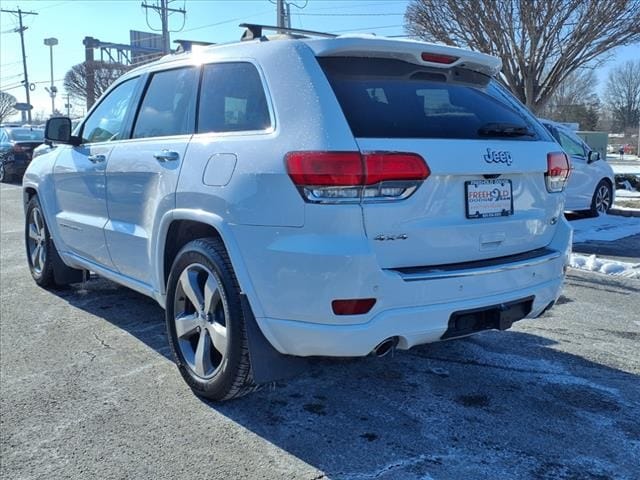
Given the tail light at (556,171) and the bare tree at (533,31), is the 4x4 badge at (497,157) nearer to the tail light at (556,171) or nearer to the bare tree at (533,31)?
the tail light at (556,171)

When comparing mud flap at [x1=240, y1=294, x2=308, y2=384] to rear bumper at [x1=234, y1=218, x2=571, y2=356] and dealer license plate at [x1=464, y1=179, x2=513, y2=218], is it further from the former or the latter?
dealer license plate at [x1=464, y1=179, x2=513, y2=218]

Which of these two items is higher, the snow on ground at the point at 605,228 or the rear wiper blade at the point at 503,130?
the rear wiper blade at the point at 503,130

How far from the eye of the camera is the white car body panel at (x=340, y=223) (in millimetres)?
2795

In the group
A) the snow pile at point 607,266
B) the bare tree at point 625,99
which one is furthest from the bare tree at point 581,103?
the snow pile at point 607,266

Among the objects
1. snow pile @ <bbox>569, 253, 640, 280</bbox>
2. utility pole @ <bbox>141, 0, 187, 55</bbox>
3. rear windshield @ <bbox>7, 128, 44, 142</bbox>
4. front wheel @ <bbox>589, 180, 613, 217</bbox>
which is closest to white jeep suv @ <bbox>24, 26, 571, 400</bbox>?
snow pile @ <bbox>569, 253, 640, 280</bbox>

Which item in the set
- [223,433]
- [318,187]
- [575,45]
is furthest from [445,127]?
[575,45]

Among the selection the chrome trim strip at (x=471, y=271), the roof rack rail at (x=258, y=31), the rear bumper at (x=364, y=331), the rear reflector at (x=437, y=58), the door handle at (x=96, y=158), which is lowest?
the rear bumper at (x=364, y=331)

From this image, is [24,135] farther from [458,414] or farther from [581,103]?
[581,103]

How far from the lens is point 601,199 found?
37.9 feet

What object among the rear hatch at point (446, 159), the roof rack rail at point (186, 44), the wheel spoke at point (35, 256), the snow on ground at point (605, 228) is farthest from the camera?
the snow on ground at point (605, 228)

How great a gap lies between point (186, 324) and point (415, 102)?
1.76m

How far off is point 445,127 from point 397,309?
0.95 metres

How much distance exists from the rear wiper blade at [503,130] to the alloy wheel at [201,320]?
1560 millimetres

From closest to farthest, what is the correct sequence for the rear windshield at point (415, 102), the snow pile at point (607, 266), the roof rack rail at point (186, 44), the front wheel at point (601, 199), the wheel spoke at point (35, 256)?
the rear windshield at point (415, 102), the roof rack rail at point (186, 44), the wheel spoke at point (35, 256), the snow pile at point (607, 266), the front wheel at point (601, 199)
